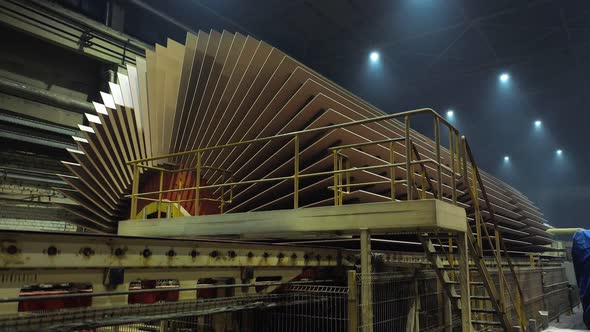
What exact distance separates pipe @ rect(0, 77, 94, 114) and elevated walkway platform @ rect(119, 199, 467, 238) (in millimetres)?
7027

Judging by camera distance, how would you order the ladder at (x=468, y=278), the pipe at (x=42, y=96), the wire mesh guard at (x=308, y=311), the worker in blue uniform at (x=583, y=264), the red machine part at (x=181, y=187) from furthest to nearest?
the pipe at (x=42, y=96)
the worker in blue uniform at (x=583, y=264)
the red machine part at (x=181, y=187)
the ladder at (x=468, y=278)
the wire mesh guard at (x=308, y=311)

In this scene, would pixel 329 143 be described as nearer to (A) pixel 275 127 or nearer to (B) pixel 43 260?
(A) pixel 275 127

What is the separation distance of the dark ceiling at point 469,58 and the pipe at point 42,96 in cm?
284

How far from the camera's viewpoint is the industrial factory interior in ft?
15.2

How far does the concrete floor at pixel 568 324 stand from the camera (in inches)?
409

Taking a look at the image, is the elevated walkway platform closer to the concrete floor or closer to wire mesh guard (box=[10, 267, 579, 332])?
wire mesh guard (box=[10, 267, 579, 332])

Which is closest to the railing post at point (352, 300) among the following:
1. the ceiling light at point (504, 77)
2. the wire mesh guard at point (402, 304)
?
the wire mesh guard at point (402, 304)

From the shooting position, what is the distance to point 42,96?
12070 mm

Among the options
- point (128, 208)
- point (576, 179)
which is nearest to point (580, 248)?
point (128, 208)

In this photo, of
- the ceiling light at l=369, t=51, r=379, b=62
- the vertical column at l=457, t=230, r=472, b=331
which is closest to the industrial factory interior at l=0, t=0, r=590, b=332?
the vertical column at l=457, t=230, r=472, b=331

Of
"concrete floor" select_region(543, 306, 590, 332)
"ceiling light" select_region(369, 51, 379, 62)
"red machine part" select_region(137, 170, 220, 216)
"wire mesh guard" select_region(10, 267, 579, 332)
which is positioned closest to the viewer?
"wire mesh guard" select_region(10, 267, 579, 332)

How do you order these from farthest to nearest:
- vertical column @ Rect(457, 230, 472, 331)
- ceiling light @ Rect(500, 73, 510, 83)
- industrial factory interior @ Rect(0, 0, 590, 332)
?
ceiling light @ Rect(500, 73, 510, 83) → vertical column @ Rect(457, 230, 472, 331) → industrial factory interior @ Rect(0, 0, 590, 332)

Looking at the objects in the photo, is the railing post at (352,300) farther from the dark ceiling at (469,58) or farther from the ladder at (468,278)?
the dark ceiling at (469,58)

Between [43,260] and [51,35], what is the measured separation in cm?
1045
